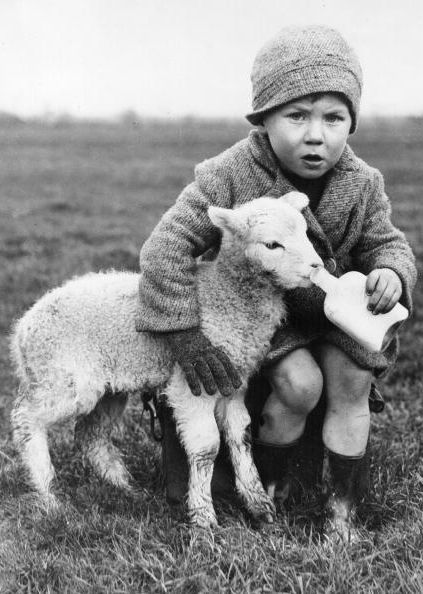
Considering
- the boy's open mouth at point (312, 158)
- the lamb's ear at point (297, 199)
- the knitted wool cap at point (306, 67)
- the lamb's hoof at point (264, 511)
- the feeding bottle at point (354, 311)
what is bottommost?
the lamb's hoof at point (264, 511)

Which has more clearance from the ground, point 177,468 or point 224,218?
point 224,218

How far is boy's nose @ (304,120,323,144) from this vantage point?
332cm

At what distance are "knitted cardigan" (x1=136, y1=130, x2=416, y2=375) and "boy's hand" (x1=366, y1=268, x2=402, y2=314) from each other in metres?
0.18

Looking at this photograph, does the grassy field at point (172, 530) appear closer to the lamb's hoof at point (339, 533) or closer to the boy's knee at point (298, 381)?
the lamb's hoof at point (339, 533)

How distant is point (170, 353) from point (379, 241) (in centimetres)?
116

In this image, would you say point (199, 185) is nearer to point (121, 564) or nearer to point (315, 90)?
point (315, 90)

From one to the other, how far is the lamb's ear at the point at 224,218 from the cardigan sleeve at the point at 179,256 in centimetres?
22

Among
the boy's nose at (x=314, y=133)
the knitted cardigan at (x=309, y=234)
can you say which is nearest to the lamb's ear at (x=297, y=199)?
the knitted cardigan at (x=309, y=234)

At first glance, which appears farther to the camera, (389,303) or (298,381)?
(298,381)

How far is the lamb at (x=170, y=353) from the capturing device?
11.4 ft

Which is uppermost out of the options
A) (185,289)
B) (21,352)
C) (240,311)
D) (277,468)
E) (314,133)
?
(314,133)

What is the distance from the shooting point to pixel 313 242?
3572 mm

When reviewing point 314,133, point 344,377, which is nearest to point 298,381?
point 344,377

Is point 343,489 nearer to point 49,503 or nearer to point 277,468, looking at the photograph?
point 277,468
